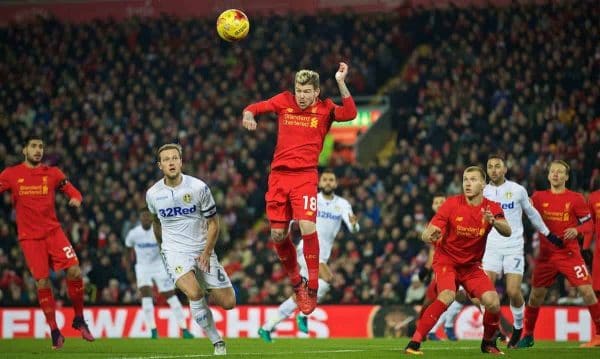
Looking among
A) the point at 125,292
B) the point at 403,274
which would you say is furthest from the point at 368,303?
the point at 125,292

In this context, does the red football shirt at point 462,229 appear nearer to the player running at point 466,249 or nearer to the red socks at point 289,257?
the player running at point 466,249

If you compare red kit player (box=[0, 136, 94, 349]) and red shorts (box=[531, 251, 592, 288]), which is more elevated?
red kit player (box=[0, 136, 94, 349])

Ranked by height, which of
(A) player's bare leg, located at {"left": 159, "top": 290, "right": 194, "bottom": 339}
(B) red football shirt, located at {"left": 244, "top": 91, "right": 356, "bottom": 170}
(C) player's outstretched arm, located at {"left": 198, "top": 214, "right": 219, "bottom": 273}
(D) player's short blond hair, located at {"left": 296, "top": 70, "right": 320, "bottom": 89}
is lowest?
(A) player's bare leg, located at {"left": 159, "top": 290, "right": 194, "bottom": 339}

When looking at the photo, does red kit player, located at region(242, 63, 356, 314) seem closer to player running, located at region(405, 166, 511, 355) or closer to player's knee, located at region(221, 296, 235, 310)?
player's knee, located at region(221, 296, 235, 310)

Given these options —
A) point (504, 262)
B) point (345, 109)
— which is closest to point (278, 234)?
point (345, 109)

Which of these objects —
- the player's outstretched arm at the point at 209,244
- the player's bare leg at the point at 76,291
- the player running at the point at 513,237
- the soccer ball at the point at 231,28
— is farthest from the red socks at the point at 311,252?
the player's bare leg at the point at 76,291

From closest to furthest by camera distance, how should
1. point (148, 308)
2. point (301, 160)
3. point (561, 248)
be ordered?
point (301, 160), point (561, 248), point (148, 308)

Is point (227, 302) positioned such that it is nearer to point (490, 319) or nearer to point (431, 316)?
point (431, 316)

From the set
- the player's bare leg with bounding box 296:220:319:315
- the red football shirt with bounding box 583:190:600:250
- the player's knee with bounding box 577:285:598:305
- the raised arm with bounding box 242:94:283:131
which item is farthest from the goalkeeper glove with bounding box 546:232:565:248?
the raised arm with bounding box 242:94:283:131

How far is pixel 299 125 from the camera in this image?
1205 centimetres

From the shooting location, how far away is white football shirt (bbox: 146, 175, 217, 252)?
38.8 feet

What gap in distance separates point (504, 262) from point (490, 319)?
11.8 ft

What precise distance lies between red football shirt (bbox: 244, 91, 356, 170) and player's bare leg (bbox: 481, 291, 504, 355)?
2.44m

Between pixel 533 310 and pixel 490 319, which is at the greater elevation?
pixel 490 319
